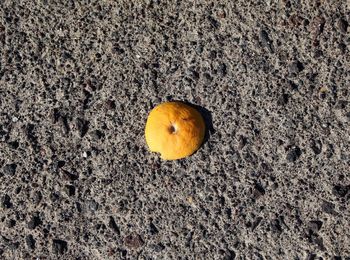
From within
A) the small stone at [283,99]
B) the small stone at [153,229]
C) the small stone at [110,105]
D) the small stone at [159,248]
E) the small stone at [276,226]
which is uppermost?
the small stone at [283,99]

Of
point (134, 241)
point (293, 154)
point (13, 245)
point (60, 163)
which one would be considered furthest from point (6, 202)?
point (293, 154)

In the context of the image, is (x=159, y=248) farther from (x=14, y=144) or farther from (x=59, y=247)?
(x=14, y=144)

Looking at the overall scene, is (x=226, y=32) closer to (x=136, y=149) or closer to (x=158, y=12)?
(x=158, y=12)

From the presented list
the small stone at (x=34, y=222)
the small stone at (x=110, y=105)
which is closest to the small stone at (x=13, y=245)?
the small stone at (x=34, y=222)

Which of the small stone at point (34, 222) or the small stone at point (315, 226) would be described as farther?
the small stone at point (34, 222)

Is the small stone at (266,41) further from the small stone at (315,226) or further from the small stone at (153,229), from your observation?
the small stone at (153,229)

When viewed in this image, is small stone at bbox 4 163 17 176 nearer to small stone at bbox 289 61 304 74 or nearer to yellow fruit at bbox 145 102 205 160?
yellow fruit at bbox 145 102 205 160

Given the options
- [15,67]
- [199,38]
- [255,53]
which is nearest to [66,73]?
[15,67]
